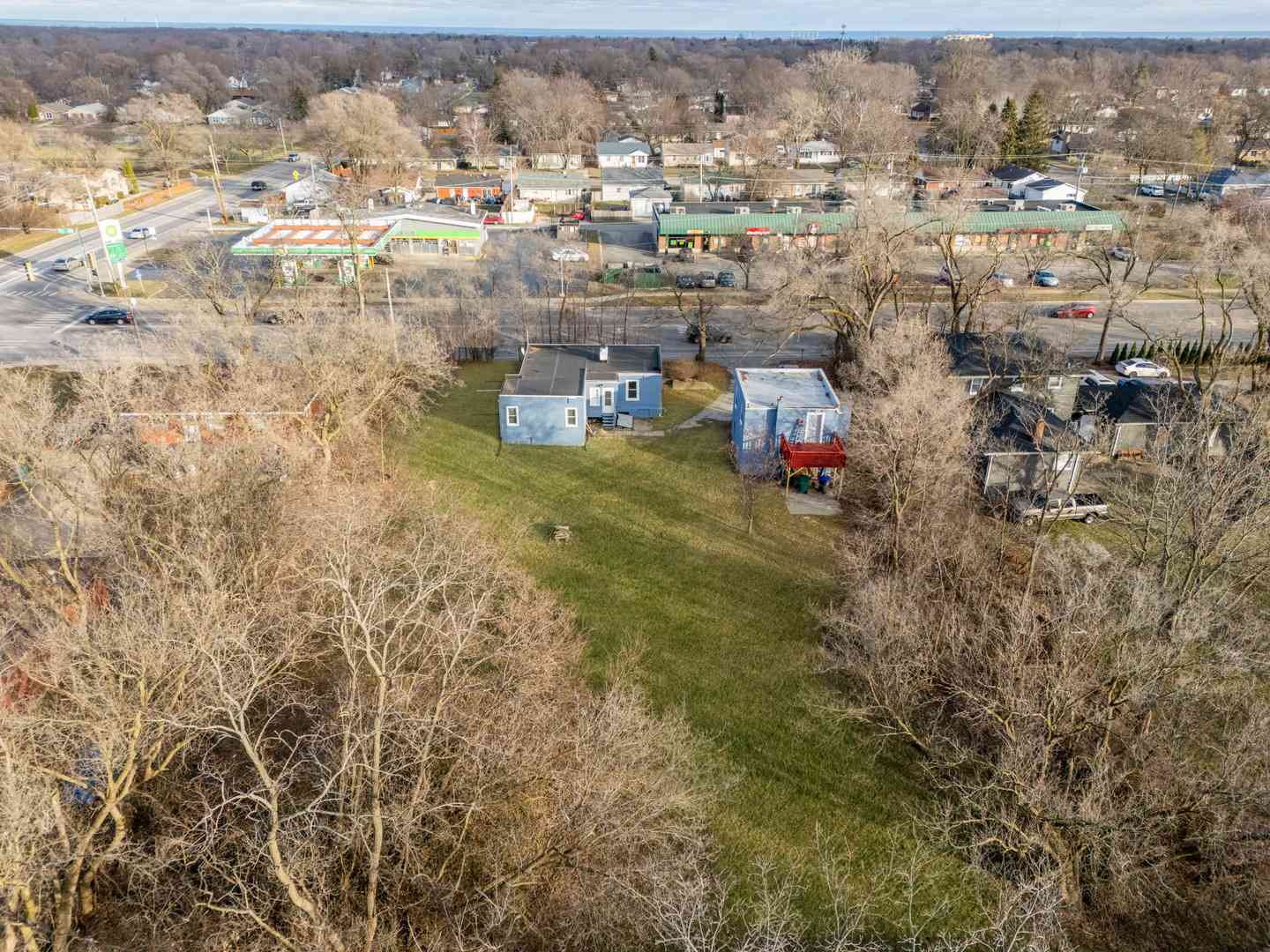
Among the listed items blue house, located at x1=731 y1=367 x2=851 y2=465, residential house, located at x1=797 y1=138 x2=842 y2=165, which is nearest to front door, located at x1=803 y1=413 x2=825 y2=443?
blue house, located at x1=731 y1=367 x2=851 y2=465

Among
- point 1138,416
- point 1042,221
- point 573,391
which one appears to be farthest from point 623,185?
point 1138,416

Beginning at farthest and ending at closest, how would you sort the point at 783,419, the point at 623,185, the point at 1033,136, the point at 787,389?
the point at 1033,136 → the point at 623,185 → the point at 787,389 → the point at 783,419

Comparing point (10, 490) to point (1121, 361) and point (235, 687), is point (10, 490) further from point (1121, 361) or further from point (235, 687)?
point (1121, 361)

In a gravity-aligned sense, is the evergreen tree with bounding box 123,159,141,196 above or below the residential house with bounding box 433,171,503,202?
above

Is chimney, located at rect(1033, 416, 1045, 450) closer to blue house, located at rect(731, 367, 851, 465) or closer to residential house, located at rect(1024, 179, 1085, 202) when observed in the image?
blue house, located at rect(731, 367, 851, 465)

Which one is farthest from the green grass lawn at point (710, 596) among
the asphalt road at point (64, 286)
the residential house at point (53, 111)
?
the residential house at point (53, 111)

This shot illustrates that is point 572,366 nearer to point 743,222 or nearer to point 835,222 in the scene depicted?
point 743,222

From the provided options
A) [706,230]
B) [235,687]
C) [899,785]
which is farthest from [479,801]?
[706,230]
